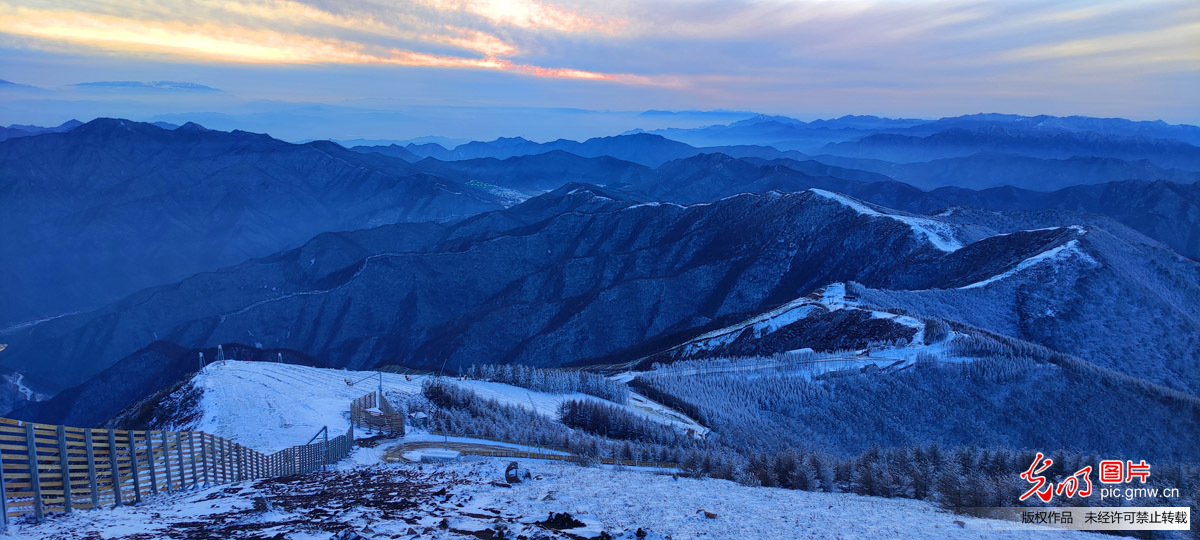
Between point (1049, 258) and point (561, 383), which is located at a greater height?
point (1049, 258)

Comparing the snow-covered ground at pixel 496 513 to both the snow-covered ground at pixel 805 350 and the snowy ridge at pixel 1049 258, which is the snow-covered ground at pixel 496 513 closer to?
A: the snow-covered ground at pixel 805 350

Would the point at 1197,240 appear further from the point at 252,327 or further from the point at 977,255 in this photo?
the point at 252,327

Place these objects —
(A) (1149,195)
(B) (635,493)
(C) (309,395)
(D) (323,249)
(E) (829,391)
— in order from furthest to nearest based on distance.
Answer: (A) (1149,195) → (D) (323,249) → (E) (829,391) → (C) (309,395) → (B) (635,493)

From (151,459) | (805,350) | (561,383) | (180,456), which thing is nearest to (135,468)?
(151,459)

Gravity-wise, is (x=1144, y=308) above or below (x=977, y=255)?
below

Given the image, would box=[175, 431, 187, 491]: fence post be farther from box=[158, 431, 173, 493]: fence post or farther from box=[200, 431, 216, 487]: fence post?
box=[200, 431, 216, 487]: fence post

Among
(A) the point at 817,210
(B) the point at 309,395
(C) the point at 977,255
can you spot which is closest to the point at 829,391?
(B) the point at 309,395

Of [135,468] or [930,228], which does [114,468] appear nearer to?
[135,468]
